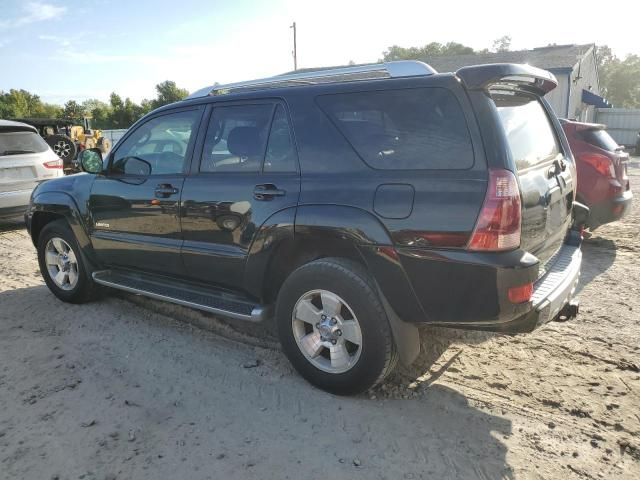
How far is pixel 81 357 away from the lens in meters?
3.77

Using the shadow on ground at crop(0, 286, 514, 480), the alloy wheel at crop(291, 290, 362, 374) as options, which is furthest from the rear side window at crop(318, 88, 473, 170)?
the shadow on ground at crop(0, 286, 514, 480)

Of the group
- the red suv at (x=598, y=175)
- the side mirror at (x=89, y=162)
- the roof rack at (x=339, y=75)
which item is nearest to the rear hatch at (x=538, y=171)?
the roof rack at (x=339, y=75)

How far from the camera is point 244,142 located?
353cm

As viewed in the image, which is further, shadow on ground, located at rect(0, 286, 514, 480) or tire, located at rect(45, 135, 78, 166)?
tire, located at rect(45, 135, 78, 166)

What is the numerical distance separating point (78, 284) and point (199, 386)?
A: 214 cm

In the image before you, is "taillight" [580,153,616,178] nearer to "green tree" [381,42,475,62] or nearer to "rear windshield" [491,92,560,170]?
"rear windshield" [491,92,560,170]

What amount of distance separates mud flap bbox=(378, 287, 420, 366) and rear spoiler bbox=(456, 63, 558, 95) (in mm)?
1255

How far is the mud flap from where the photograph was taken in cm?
288

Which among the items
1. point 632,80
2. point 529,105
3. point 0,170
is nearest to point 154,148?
point 529,105

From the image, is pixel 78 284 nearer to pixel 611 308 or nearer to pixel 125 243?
pixel 125 243

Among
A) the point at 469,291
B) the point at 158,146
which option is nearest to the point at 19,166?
the point at 158,146

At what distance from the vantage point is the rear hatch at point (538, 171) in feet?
9.25

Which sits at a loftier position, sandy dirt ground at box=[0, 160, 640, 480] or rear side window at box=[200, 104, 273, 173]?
rear side window at box=[200, 104, 273, 173]

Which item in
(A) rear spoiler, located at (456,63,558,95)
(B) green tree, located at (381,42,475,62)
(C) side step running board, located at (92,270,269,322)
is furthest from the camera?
(B) green tree, located at (381,42,475,62)
